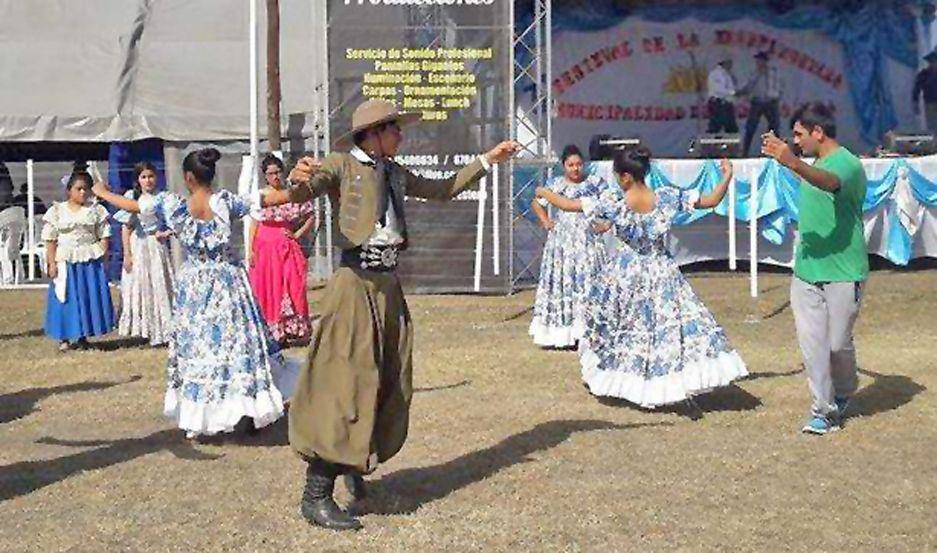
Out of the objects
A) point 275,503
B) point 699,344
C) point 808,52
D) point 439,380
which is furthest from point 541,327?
point 808,52

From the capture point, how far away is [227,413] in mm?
7781

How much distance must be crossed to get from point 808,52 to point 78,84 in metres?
11.0

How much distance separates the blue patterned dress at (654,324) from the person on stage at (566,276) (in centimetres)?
248

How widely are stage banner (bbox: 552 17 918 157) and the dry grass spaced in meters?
9.80

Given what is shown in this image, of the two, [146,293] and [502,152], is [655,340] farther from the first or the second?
[146,293]

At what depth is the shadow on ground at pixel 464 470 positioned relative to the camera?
21.4 feet

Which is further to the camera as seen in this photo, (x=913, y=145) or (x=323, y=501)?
(x=913, y=145)

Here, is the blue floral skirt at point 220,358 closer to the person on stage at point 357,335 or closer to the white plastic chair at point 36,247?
the person on stage at point 357,335

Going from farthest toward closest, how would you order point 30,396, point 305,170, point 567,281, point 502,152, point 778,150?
point 567,281 < point 30,396 < point 778,150 < point 502,152 < point 305,170

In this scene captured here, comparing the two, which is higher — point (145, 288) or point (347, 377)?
point (145, 288)

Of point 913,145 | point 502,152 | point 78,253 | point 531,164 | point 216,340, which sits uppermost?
point 913,145

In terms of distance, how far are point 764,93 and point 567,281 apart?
10.0 m

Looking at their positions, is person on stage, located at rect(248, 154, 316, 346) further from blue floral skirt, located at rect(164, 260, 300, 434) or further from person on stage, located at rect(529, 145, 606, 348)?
blue floral skirt, located at rect(164, 260, 300, 434)

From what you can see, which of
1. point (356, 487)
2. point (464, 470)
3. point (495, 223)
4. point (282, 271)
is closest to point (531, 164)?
point (495, 223)
